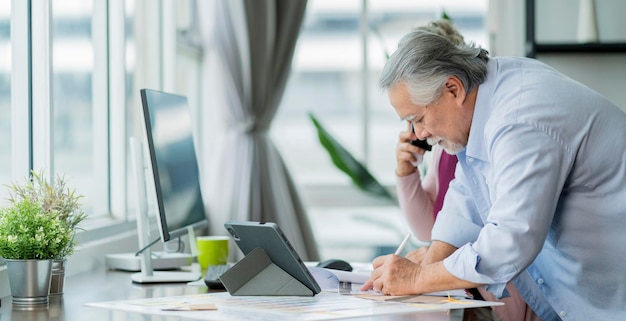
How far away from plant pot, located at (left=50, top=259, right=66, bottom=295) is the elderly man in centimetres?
69

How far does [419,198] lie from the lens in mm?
2941

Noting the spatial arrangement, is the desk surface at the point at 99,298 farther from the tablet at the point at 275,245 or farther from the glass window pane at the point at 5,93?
the glass window pane at the point at 5,93

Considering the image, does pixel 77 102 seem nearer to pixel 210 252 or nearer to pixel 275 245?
pixel 210 252

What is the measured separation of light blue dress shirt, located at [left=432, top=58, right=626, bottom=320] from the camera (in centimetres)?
178

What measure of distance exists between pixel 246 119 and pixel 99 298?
7.02 feet

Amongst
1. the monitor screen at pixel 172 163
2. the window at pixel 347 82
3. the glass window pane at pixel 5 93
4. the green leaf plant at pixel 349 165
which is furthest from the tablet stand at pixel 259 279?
the window at pixel 347 82

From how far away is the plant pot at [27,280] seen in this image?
184 centimetres

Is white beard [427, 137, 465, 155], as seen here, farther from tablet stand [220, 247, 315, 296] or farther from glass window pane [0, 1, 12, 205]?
glass window pane [0, 1, 12, 205]

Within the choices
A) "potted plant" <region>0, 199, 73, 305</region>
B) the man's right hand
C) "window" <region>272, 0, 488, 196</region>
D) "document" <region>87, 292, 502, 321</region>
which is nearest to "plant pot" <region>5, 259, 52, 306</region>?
"potted plant" <region>0, 199, 73, 305</region>

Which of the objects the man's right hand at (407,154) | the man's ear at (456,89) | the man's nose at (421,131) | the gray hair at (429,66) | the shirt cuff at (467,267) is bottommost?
the shirt cuff at (467,267)

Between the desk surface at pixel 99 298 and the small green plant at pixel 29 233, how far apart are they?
11 centimetres

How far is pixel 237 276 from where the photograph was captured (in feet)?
6.51

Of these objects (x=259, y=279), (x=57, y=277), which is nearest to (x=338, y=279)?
(x=259, y=279)

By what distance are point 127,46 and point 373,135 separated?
5.41 feet
